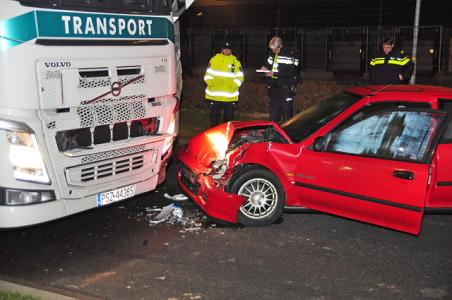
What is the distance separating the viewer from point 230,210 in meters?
5.79

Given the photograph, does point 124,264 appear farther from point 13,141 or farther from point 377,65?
point 377,65

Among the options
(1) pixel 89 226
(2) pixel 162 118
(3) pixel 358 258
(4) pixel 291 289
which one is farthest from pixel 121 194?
(3) pixel 358 258

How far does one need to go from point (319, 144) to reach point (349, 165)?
40 cm

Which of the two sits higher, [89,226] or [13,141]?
[13,141]

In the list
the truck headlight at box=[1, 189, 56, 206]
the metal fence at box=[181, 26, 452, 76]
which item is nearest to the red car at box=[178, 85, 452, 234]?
the truck headlight at box=[1, 189, 56, 206]

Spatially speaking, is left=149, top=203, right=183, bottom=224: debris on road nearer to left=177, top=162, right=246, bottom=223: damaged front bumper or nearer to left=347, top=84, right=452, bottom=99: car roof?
left=177, top=162, right=246, bottom=223: damaged front bumper

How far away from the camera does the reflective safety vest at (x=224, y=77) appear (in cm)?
1012

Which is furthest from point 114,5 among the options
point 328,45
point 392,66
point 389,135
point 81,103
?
point 328,45

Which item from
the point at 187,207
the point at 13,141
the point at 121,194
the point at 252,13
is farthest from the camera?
the point at 252,13

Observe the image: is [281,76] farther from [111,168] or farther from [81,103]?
[81,103]

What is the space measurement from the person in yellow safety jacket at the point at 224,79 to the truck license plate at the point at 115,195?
467 cm

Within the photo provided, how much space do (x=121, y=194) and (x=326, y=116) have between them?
8.08 feet

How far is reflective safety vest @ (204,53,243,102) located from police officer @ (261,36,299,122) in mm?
543

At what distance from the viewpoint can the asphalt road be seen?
15.0 feet
